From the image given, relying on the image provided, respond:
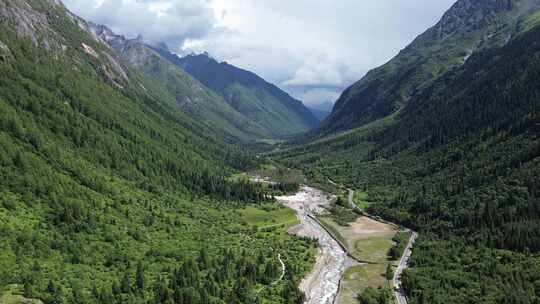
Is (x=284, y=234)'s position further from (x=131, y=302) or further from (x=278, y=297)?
(x=131, y=302)

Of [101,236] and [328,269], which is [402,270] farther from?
[101,236]

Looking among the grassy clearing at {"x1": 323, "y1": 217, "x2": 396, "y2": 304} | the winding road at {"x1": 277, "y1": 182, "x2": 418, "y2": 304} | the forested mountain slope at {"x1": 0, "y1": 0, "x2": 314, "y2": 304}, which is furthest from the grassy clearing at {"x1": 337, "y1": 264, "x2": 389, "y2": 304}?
the forested mountain slope at {"x1": 0, "y1": 0, "x2": 314, "y2": 304}

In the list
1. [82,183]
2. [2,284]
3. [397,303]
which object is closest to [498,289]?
[397,303]

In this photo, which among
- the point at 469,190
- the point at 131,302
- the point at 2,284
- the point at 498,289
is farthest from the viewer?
the point at 469,190

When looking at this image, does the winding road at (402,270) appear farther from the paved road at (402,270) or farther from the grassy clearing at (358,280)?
the grassy clearing at (358,280)

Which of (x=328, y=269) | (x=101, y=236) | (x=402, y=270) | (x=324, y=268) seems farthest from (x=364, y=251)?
(x=101, y=236)

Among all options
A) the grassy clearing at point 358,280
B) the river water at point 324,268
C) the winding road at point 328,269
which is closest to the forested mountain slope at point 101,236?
the river water at point 324,268

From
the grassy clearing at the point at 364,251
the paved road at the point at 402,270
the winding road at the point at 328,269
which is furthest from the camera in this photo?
the grassy clearing at the point at 364,251

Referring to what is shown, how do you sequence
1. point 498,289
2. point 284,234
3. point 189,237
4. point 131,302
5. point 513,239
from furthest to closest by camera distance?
point 284,234
point 189,237
point 513,239
point 498,289
point 131,302

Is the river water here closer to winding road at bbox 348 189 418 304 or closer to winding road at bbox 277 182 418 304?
winding road at bbox 277 182 418 304
